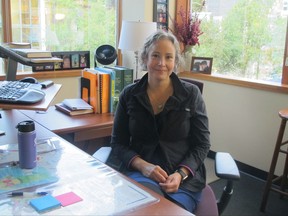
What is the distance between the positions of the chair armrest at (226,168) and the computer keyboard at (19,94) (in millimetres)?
855

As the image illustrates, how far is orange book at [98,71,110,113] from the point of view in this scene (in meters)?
2.37

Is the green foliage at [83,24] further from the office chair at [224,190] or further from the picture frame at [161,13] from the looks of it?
the office chair at [224,190]

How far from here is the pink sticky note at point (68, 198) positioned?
3.53ft

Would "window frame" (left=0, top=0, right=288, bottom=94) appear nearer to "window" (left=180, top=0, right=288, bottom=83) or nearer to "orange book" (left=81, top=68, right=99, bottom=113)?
→ "window" (left=180, top=0, right=288, bottom=83)

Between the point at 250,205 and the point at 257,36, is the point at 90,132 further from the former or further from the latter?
the point at 257,36

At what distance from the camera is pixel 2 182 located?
3.94 ft

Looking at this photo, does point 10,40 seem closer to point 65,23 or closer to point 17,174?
point 65,23

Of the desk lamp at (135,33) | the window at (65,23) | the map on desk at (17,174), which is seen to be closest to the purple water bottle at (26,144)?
the map on desk at (17,174)

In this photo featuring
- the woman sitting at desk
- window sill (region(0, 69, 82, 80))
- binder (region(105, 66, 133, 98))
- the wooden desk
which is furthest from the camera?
window sill (region(0, 69, 82, 80))

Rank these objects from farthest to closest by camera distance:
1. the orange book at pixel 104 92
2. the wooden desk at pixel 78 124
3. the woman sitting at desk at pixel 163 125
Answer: the orange book at pixel 104 92
the wooden desk at pixel 78 124
the woman sitting at desk at pixel 163 125

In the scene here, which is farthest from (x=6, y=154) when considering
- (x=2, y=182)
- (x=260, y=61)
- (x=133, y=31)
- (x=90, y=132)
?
(x=260, y=61)

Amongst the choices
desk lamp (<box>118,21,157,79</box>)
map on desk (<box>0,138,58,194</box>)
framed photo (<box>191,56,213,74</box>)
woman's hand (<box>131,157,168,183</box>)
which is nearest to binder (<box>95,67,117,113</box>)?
desk lamp (<box>118,21,157,79</box>)

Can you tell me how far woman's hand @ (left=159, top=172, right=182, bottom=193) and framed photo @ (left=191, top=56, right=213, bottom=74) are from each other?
2165mm

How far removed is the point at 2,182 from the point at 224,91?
8.34 feet
